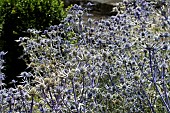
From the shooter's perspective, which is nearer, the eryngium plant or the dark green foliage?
the eryngium plant

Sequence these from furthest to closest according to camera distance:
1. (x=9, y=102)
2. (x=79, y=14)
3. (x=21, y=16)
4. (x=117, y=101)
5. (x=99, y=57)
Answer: (x=21, y=16) < (x=79, y=14) < (x=99, y=57) < (x=117, y=101) < (x=9, y=102)

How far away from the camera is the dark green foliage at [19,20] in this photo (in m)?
6.34

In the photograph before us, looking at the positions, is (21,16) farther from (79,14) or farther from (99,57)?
(99,57)

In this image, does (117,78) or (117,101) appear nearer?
(117,101)

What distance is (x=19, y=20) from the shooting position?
6.39 meters

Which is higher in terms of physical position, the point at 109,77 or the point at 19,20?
the point at 19,20

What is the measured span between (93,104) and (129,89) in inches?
11.2

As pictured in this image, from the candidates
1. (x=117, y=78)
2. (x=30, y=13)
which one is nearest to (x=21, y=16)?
(x=30, y=13)

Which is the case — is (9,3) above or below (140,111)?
above

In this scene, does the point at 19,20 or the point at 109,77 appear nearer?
the point at 109,77

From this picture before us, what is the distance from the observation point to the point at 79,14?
427 centimetres

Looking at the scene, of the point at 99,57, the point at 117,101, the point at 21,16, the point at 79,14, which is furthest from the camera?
the point at 21,16

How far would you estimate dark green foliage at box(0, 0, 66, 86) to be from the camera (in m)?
6.34

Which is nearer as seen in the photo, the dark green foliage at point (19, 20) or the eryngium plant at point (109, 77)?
the eryngium plant at point (109, 77)
